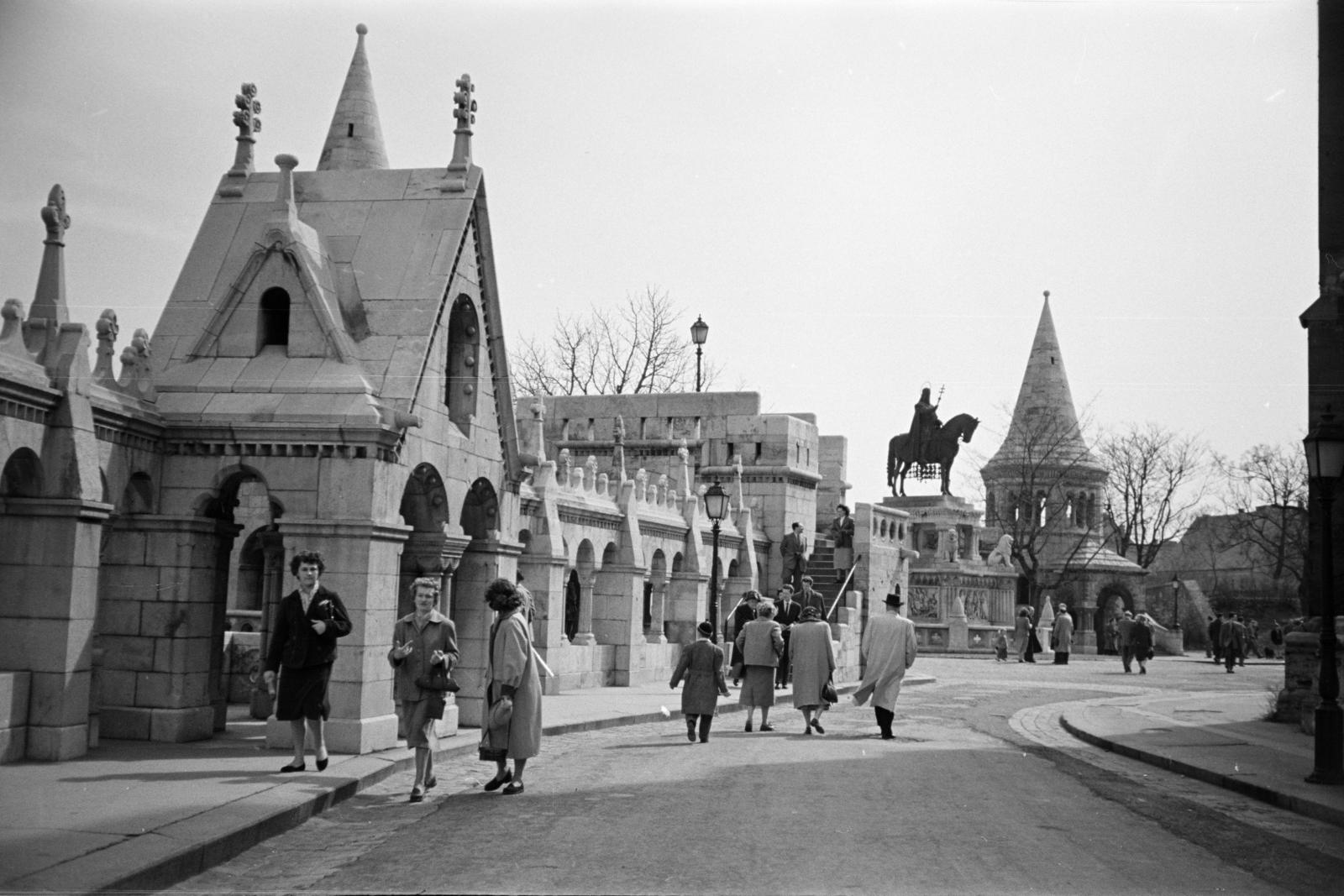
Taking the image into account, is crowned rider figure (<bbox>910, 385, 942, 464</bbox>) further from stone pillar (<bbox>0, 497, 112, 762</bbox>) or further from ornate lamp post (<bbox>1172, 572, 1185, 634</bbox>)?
stone pillar (<bbox>0, 497, 112, 762</bbox>)

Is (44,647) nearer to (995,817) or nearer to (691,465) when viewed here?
(995,817)

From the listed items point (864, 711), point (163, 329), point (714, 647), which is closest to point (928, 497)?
point (864, 711)

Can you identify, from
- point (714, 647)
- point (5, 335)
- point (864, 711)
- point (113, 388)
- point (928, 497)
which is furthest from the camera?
point (928, 497)

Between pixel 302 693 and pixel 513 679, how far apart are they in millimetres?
1593

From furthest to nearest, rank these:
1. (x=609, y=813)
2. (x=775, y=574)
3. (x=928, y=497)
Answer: (x=928, y=497) → (x=775, y=574) → (x=609, y=813)

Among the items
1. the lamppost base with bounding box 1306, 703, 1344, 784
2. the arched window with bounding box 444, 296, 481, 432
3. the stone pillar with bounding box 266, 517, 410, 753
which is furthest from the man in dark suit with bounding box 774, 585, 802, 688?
the stone pillar with bounding box 266, 517, 410, 753

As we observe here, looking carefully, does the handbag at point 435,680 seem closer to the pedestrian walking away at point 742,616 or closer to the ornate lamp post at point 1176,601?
the pedestrian walking away at point 742,616

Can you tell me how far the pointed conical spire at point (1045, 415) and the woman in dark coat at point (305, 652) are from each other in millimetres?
52433

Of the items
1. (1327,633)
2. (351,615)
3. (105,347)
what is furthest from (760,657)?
(105,347)

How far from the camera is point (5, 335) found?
419 inches

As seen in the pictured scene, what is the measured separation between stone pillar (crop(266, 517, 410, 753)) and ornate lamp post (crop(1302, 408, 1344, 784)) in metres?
8.10

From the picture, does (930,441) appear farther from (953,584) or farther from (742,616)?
(742,616)

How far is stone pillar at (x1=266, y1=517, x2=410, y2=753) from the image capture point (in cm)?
1210

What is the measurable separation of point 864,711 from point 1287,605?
48257 mm
